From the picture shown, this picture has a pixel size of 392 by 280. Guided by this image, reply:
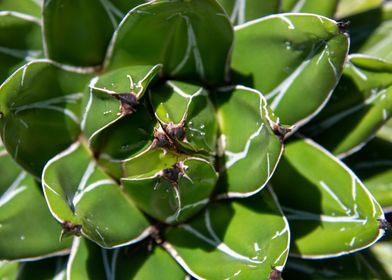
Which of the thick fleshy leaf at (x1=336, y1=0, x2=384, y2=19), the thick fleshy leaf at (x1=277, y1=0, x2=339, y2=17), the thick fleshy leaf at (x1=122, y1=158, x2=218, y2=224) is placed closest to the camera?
the thick fleshy leaf at (x1=122, y1=158, x2=218, y2=224)

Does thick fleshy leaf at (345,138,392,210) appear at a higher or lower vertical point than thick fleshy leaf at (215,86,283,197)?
lower

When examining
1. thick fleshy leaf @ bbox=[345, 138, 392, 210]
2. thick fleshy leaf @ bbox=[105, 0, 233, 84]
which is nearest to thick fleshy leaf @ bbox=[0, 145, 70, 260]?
thick fleshy leaf @ bbox=[105, 0, 233, 84]

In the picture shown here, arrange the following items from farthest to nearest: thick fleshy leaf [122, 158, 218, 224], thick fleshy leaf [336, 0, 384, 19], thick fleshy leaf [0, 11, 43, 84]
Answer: thick fleshy leaf [336, 0, 384, 19]
thick fleshy leaf [0, 11, 43, 84]
thick fleshy leaf [122, 158, 218, 224]

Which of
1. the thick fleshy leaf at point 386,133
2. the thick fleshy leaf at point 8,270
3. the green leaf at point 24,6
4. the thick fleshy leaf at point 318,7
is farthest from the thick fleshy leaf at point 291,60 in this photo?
the thick fleshy leaf at point 8,270

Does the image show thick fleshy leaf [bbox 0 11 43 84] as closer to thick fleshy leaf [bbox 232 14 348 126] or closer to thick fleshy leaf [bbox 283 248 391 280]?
thick fleshy leaf [bbox 232 14 348 126]

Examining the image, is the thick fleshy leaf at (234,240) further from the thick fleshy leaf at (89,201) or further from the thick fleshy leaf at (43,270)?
the thick fleshy leaf at (43,270)

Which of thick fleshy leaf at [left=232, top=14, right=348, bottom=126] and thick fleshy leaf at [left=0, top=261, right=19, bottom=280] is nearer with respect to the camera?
thick fleshy leaf at [left=232, top=14, right=348, bottom=126]

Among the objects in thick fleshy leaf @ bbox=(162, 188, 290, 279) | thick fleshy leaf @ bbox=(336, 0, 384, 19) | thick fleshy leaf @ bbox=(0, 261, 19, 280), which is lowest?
thick fleshy leaf @ bbox=(0, 261, 19, 280)
